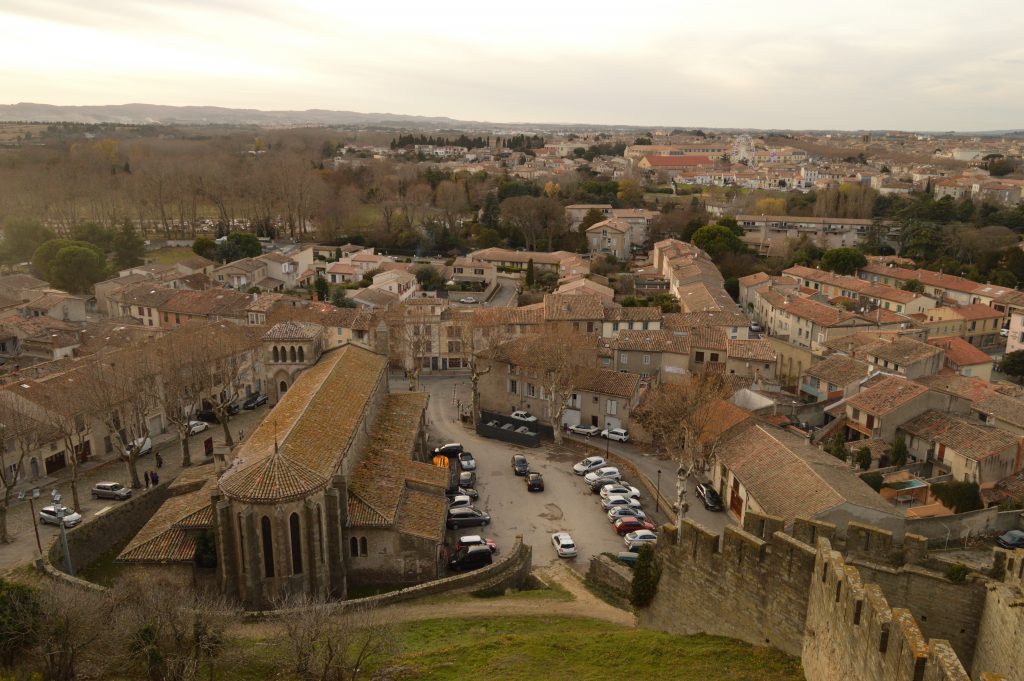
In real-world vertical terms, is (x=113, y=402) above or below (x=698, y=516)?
above

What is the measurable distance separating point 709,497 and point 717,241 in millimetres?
63127

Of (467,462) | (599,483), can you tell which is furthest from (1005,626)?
(467,462)

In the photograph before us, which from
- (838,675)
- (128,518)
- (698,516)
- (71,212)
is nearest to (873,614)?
(838,675)

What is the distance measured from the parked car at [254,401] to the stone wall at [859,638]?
4434 centimetres

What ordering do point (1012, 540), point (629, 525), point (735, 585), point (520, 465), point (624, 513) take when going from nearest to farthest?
1. point (735, 585)
2. point (1012, 540)
3. point (629, 525)
4. point (624, 513)
5. point (520, 465)

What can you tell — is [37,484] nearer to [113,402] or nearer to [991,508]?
[113,402]

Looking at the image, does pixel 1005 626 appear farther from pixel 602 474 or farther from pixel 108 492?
pixel 108 492

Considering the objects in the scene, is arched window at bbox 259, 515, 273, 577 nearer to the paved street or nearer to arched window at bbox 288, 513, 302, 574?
arched window at bbox 288, 513, 302, 574

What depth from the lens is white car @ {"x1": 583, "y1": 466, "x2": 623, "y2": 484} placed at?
132ft

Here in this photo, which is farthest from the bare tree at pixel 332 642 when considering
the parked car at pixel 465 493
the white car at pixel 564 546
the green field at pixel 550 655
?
the parked car at pixel 465 493

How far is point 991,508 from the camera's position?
113 ft

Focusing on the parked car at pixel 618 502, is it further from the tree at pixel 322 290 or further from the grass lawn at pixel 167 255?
the grass lawn at pixel 167 255

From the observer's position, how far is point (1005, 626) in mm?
14438

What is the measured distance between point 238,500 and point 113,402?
57.7ft
